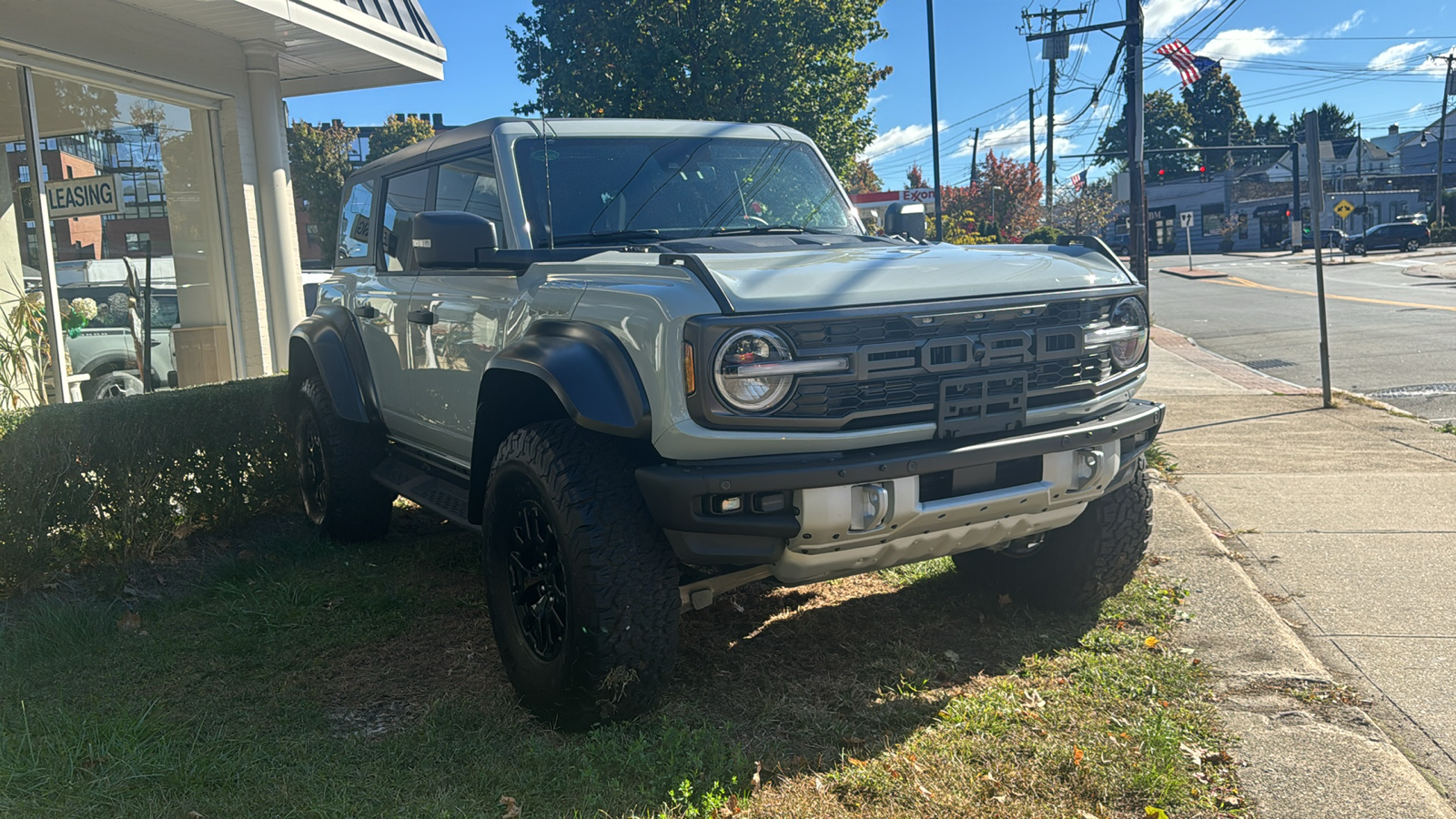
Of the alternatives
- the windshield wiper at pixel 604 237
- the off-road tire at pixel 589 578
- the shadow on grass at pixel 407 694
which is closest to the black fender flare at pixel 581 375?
the off-road tire at pixel 589 578

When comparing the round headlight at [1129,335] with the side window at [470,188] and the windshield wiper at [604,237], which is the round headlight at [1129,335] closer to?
the windshield wiper at [604,237]

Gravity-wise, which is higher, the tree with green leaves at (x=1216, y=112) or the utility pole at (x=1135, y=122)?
the tree with green leaves at (x=1216, y=112)

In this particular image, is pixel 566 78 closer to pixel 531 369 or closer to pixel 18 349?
pixel 18 349

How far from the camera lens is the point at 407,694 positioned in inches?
158

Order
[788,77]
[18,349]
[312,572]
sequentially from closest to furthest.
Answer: [312,572], [18,349], [788,77]

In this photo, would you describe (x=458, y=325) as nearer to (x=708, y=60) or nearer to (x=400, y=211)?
(x=400, y=211)

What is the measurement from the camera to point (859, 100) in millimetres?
20562

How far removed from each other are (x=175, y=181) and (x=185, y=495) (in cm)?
444

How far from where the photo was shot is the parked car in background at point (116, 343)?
8.23 meters

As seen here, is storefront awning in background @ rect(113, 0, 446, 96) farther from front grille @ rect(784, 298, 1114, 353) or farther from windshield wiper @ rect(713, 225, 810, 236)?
front grille @ rect(784, 298, 1114, 353)

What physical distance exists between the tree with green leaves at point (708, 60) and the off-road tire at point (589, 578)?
46.5 feet

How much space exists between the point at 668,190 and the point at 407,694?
2228mm

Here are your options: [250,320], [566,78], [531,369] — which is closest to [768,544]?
[531,369]

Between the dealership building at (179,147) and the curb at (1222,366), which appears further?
the curb at (1222,366)
